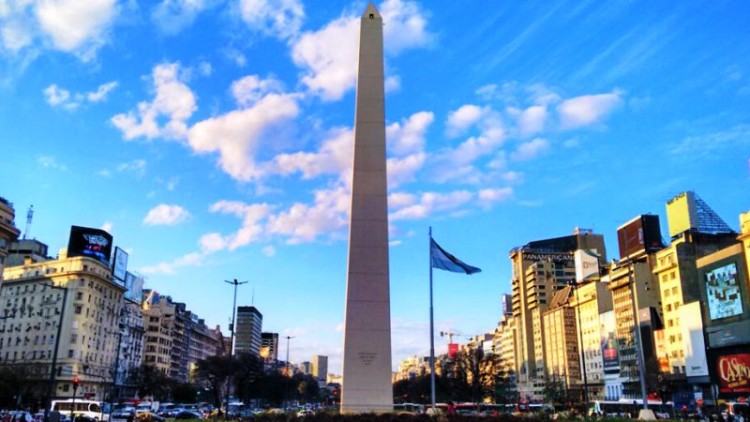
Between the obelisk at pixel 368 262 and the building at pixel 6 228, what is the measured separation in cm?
4735

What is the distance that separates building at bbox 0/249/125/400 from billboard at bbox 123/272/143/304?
42.9 feet

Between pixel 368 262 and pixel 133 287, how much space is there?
95.3 m

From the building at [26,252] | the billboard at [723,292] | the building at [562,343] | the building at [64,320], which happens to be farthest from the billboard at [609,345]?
the building at [26,252]

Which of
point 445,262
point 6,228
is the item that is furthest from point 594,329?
point 6,228

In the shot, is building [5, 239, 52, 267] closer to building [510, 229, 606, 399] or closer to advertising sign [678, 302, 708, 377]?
advertising sign [678, 302, 708, 377]

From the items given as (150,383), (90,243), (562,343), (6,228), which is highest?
(90,243)

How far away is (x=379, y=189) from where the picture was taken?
86.6ft

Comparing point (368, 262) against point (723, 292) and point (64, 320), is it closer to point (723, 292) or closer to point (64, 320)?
point (723, 292)

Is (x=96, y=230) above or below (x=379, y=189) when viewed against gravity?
above

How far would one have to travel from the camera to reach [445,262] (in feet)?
99.3

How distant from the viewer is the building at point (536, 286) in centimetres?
14462

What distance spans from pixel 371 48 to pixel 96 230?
75210 mm

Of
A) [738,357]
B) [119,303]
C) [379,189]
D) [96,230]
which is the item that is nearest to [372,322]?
[379,189]

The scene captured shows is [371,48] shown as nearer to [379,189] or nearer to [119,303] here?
[379,189]
